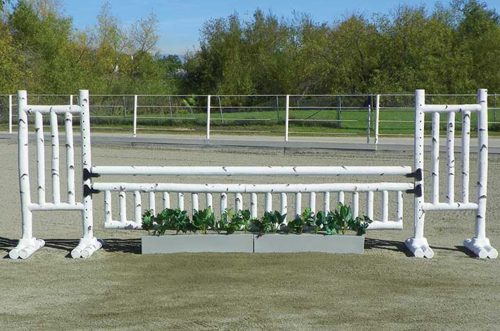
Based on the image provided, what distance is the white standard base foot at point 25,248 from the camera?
822 cm

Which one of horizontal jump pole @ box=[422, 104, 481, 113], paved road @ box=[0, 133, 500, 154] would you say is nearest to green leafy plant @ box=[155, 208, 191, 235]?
horizontal jump pole @ box=[422, 104, 481, 113]

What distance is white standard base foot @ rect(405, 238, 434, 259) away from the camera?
26.9 ft

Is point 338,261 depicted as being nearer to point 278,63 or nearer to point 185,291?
point 185,291

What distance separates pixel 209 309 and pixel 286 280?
1153mm

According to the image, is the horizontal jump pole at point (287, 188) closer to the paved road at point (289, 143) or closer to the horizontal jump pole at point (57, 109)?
the horizontal jump pole at point (57, 109)

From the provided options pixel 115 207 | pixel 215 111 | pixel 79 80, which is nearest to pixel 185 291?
pixel 115 207

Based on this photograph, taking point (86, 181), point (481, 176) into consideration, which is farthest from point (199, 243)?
point (481, 176)

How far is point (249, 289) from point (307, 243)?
161 cm

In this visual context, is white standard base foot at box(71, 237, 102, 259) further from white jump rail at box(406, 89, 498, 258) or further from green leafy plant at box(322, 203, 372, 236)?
white jump rail at box(406, 89, 498, 258)

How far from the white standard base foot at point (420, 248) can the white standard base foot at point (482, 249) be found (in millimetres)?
489

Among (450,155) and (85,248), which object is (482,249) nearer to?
(450,155)

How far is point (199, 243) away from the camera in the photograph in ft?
27.2

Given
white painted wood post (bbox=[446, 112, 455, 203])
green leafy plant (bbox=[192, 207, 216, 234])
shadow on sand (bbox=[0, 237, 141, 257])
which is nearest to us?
green leafy plant (bbox=[192, 207, 216, 234])

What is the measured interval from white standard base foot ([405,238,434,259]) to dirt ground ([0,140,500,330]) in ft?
0.33
